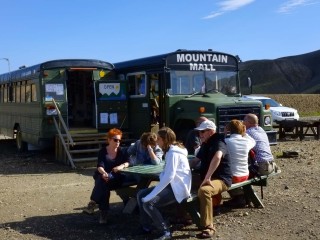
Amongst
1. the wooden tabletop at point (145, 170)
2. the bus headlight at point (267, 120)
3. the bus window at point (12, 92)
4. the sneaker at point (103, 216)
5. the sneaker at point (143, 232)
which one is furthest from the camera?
the bus window at point (12, 92)

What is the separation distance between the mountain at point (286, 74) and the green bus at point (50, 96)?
86135mm

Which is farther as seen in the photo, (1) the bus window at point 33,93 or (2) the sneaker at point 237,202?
(1) the bus window at point 33,93

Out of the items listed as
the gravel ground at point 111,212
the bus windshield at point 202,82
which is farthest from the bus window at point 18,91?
the bus windshield at point 202,82

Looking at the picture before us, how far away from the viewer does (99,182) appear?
23.0 ft

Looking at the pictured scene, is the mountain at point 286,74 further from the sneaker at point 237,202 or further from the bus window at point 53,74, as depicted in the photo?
the sneaker at point 237,202

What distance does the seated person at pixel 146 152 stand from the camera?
7273 mm

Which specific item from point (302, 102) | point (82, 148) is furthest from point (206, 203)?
point (302, 102)

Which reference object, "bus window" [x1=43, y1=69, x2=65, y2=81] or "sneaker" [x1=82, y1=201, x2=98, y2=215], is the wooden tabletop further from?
"bus window" [x1=43, y1=69, x2=65, y2=81]

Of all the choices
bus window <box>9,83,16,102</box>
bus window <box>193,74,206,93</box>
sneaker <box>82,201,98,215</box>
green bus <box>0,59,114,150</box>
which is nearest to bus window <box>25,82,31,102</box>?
green bus <box>0,59,114,150</box>

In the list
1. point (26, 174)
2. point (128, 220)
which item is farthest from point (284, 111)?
point (128, 220)

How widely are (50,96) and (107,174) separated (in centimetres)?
697

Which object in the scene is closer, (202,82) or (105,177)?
(105,177)

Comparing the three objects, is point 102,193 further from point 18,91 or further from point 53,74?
point 18,91

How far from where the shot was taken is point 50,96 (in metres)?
13.4
